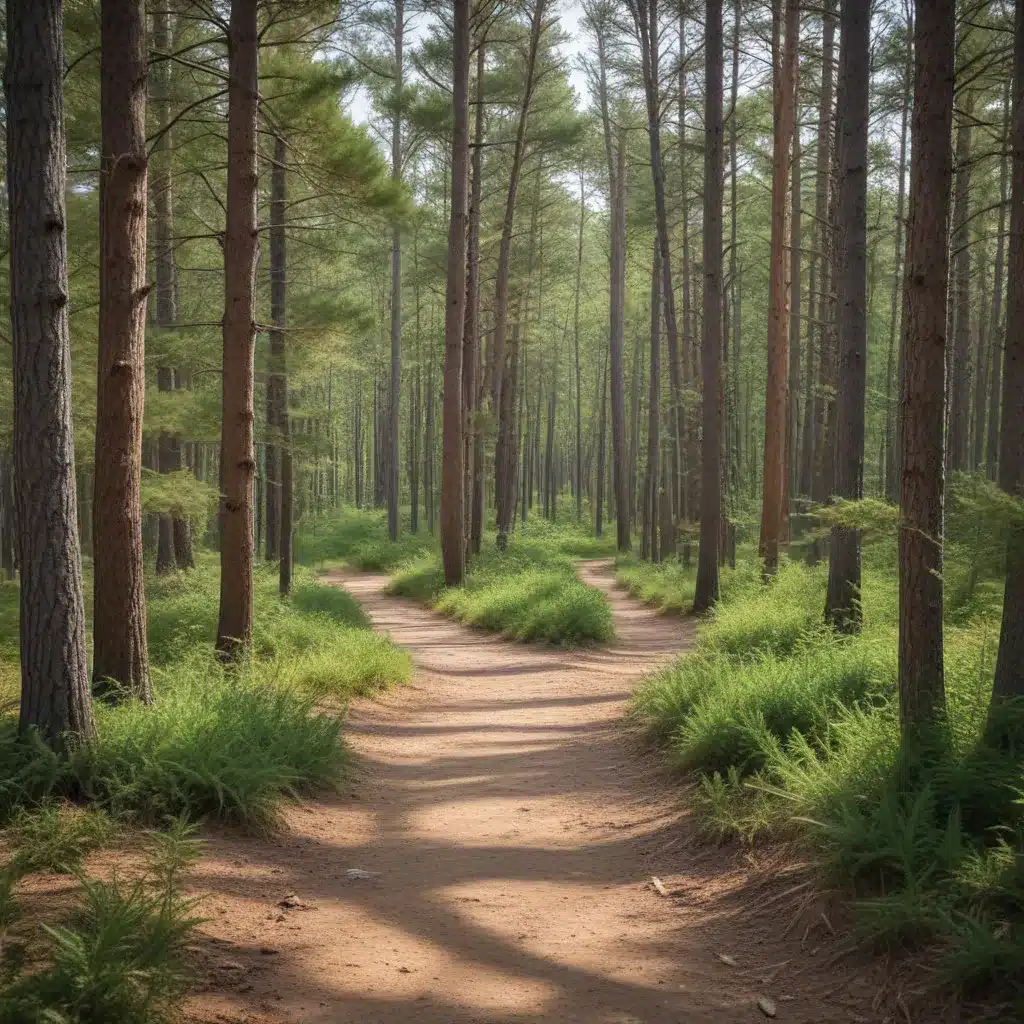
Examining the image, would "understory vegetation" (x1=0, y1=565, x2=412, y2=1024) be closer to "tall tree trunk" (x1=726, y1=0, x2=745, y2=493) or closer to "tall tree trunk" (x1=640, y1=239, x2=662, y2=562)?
"tall tree trunk" (x1=726, y1=0, x2=745, y2=493)

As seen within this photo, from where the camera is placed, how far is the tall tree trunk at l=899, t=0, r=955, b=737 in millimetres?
4957

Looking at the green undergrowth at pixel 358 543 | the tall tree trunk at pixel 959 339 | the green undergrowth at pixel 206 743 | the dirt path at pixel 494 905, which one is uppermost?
the tall tree trunk at pixel 959 339

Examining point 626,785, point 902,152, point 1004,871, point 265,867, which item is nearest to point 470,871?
point 265,867

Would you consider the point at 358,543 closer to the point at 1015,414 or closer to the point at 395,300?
the point at 395,300

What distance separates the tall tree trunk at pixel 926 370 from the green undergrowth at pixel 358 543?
840 inches

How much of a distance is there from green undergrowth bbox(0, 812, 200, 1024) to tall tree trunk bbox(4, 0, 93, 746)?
1.42 metres

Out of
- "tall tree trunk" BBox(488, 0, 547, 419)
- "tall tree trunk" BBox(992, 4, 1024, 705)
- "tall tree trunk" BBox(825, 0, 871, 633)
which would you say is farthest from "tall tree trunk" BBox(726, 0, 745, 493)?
"tall tree trunk" BBox(992, 4, 1024, 705)

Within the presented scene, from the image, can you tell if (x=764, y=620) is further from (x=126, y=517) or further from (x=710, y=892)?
(x=126, y=517)

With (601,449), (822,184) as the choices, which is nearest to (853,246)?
(822,184)

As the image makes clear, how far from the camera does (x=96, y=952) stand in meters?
3.21

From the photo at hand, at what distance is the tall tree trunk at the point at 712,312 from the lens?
13883 mm

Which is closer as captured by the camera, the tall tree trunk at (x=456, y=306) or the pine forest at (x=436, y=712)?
the pine forest at (x=436, y=712)

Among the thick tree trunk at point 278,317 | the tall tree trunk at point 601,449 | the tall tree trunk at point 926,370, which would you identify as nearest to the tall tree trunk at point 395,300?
the thick tree trunk at point 278,317

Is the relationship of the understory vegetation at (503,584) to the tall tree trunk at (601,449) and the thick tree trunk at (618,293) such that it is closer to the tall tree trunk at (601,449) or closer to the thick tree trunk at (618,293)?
the tall tree trunk at (601,449)
